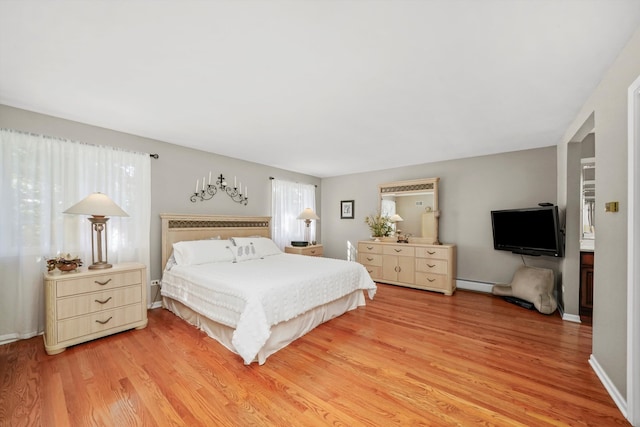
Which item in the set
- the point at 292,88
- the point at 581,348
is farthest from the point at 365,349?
the point at 292,88

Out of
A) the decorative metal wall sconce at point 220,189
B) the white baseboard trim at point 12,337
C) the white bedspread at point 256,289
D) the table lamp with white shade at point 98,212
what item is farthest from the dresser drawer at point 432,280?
the white baseboard trim at point 12,337

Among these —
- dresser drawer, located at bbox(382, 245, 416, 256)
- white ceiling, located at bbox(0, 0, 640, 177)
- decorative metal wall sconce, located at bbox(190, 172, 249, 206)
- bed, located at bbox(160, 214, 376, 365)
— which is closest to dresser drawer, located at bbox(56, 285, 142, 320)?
bed, located at bbox(160, 214, 376, 365)

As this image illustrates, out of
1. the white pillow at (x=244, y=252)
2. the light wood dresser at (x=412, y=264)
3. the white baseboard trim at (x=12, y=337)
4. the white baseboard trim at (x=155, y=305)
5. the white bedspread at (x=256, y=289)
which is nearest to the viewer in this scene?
the white bedspread at (x=256, y=289)

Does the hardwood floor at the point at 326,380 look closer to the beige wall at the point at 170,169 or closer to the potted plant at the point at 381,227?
the beige wall at the point at 170,169

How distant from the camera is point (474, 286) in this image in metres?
4.54

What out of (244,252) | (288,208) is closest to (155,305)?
(244,252)

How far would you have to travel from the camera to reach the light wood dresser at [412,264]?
14.3 ft

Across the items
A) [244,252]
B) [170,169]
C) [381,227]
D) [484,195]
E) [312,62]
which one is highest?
[312,62]

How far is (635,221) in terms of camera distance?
1545mm

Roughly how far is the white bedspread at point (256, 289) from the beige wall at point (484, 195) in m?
2.26

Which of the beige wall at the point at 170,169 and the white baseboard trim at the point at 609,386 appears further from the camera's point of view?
the beige wall at the point at 170,169

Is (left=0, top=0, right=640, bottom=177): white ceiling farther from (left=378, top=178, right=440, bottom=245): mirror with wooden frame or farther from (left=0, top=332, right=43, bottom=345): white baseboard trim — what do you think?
(left=0, top=332, right=43, bottom=345): white baseboard trim

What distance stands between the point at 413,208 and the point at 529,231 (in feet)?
6.06

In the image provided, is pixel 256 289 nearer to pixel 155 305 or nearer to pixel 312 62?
pixel 312 62
